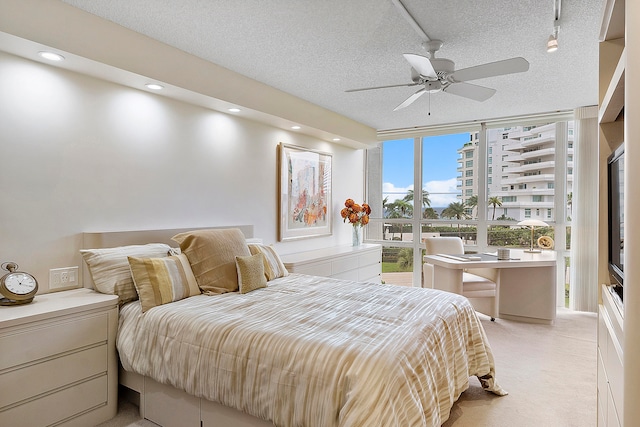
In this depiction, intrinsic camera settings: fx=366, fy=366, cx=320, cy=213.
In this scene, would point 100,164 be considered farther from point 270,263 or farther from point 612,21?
point 612,21

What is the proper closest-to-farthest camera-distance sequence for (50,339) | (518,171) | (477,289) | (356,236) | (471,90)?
1. (50,339)
2. (471,90)
3. (477,289)
4. (518,171)
5. (356,236)

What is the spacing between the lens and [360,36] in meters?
2.63

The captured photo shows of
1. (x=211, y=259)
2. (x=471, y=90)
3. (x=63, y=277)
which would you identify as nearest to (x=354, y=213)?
(x=471, y=90)

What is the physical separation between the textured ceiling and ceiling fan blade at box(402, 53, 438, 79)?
282mm

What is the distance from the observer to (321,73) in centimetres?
338

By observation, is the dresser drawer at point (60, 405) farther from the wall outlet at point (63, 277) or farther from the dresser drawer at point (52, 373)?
the wall outlet at point (63, 277)

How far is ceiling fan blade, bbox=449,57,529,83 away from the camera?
7.57 feet

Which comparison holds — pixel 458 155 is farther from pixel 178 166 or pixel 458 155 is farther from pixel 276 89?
pixel 178 166

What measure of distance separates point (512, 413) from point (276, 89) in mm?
3455

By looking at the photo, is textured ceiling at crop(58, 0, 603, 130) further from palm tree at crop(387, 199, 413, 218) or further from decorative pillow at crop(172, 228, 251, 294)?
palm tree at crop(387, 199, 413, 218)

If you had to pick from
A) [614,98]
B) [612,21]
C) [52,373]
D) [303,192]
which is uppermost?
[612,21]

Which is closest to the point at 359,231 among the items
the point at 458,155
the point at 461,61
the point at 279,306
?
the point at 458,155

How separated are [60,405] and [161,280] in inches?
32.8

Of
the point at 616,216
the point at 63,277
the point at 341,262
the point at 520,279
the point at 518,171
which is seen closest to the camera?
the point at 616,216
